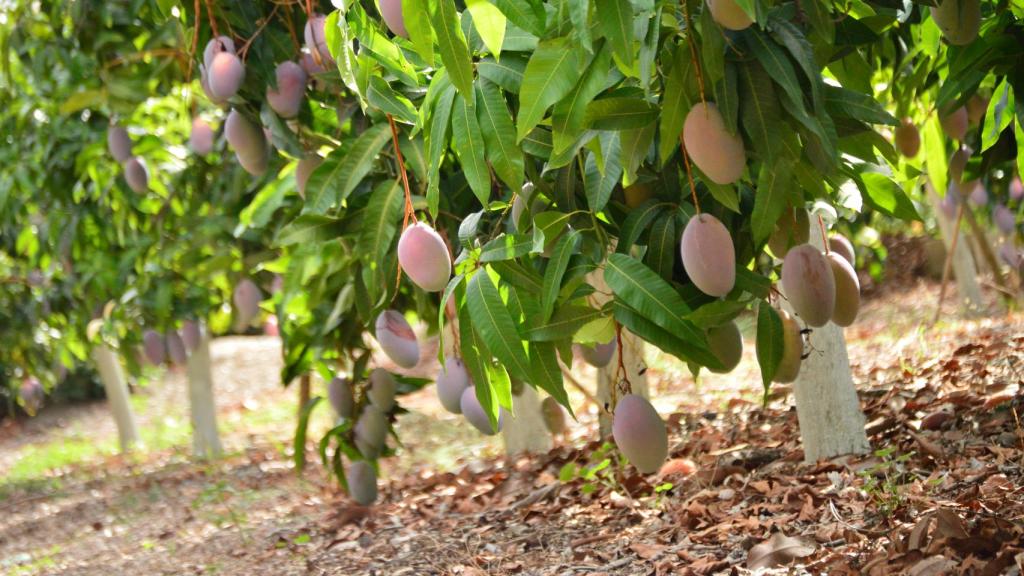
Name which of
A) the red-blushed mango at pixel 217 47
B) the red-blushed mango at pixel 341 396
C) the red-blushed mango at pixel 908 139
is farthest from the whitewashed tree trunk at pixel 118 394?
the red-blushed mango at pixel 908 139

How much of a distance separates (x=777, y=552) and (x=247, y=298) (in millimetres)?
1934

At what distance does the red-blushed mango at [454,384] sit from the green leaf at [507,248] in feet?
2.28

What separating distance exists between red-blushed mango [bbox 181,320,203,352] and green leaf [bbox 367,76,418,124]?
235cm

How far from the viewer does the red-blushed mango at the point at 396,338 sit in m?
2.09

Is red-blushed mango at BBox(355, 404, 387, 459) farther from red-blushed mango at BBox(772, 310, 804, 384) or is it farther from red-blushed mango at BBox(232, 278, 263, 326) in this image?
red-blushed mango at BBox(772, 310, 804, 384)

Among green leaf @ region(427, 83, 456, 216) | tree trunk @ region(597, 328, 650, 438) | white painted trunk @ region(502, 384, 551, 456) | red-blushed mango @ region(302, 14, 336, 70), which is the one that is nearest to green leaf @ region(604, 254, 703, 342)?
green leaf @ region(427, 83, 456, 216)

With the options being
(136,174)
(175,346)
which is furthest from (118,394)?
(136,174)

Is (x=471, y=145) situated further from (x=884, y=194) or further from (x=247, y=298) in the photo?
(x=247, y=298)

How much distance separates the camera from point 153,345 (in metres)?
Result: 3.65

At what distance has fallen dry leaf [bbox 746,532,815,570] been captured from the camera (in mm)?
1619

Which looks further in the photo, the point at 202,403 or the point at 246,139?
the point at 202,403

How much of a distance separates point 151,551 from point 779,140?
89.5 inches

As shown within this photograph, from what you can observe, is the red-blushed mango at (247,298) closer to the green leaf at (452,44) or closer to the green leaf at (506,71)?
the green leaf at (506,71)

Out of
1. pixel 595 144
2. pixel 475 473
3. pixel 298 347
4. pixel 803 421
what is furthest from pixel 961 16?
pixel 475 473
